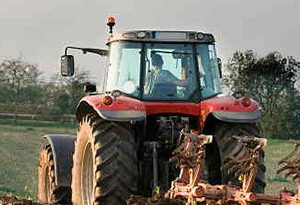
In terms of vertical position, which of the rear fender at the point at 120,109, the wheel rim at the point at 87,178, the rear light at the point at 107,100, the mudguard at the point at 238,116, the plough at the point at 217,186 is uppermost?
the rear light at the point at 107,100

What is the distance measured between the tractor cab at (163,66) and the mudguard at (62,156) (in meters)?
1.52

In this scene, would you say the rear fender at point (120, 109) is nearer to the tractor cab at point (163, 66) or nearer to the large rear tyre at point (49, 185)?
the tractor cab at point (163, 66)

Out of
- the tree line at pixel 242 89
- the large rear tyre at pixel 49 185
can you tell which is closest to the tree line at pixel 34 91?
the tree line at pixel 242 89

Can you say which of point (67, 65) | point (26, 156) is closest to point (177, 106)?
point (67, 65)

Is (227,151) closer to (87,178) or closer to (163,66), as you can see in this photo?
(163,66)

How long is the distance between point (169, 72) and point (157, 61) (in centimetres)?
18

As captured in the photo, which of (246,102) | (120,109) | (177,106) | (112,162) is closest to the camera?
(112,162)

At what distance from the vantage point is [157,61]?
1018 centimetres

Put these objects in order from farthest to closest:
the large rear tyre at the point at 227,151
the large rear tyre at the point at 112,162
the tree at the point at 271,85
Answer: the tree at the point at 271,85 < the large rear tyre at the point at 227,151 < the large rear tyre at the point at 112,162

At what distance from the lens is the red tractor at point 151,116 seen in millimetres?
9016

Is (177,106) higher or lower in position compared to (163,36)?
lower

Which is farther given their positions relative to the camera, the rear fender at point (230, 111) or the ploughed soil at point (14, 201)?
the ploughed soil at point (14, 201)

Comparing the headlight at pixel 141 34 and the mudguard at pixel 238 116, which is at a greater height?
the headlight at pixel 141 34

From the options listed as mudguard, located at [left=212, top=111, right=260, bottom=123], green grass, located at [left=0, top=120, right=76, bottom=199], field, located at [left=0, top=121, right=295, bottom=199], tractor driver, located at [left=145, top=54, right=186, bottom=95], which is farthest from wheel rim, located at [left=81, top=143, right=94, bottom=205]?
green grass, located at [left=0, top=120, right=76, bottom=199]
